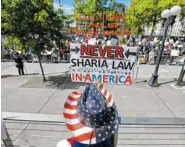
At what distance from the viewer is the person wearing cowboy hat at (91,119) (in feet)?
7.29

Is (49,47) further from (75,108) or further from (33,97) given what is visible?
(75,108)

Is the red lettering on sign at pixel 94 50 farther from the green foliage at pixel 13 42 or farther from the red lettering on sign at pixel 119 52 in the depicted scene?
the green foliage at pixel 13 42

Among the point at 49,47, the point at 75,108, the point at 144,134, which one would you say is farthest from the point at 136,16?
the point at 75,108

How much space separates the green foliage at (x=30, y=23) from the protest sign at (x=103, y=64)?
231 inches

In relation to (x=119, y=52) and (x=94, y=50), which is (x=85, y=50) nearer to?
(x=94, y=50)

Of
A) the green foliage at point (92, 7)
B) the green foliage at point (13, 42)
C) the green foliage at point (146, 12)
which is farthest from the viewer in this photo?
the green foliage at point (92, 7)

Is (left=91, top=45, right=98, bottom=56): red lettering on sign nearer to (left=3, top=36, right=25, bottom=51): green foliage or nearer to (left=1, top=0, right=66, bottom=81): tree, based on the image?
(left=1, top=0, right=66, bottom=81): tree

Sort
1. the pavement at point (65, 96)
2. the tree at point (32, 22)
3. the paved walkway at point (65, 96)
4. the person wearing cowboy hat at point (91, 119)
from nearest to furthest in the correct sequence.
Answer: the person wearing cowboy hat at point (91, 119)
the pavement at point (65, 96)
the paved walkway at point (65, 96)
the tree at point (32, 22)

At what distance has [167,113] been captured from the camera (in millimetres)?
7043

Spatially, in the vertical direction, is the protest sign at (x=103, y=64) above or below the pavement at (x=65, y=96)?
above

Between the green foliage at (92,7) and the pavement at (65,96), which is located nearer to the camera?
the pavement at (65,96)

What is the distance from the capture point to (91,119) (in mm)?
2213

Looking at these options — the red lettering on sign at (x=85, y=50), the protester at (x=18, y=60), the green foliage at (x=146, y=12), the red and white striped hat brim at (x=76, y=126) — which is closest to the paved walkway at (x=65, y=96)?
the protester at (x=18, y=60)

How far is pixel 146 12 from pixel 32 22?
69.3ft
